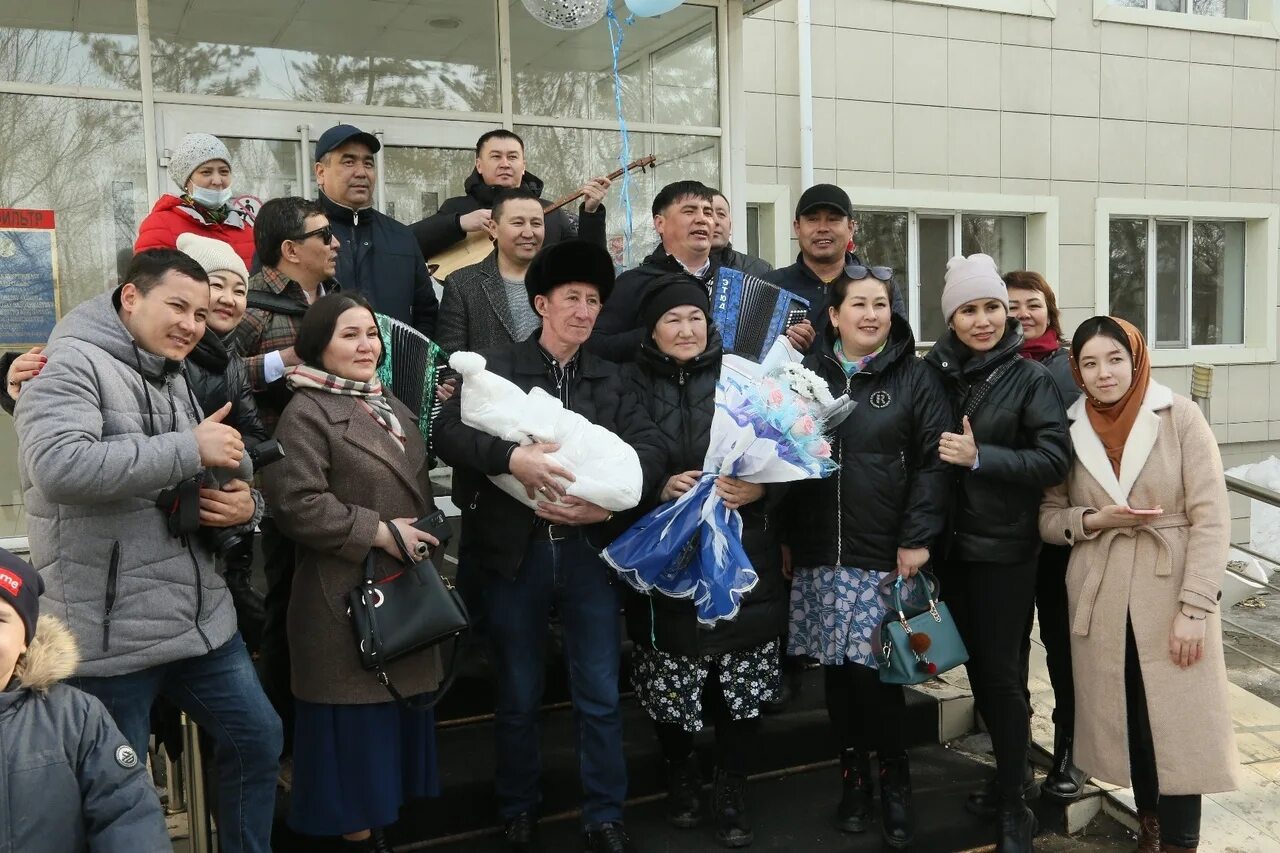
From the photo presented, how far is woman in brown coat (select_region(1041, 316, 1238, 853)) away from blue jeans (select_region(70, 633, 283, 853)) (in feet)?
8.56

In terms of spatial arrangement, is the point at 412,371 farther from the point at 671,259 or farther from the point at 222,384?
the point at 671,259

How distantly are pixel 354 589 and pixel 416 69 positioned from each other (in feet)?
13.0

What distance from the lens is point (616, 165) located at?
645 centimetres

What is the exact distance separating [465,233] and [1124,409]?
109 inches

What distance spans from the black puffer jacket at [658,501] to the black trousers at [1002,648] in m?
0.66

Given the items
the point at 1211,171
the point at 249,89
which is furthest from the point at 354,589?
the point at 1211,171

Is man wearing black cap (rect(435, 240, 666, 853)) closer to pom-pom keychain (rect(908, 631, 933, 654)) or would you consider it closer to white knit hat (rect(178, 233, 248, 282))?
white knit hat (rect(178, 233, 248, 282))

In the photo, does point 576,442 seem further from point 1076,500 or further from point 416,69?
point 416,69

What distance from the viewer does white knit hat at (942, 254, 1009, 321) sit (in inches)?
137

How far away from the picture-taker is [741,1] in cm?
627

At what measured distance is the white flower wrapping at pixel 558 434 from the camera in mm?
2994

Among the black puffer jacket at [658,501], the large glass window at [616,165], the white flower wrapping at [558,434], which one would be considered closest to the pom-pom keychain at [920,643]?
the black puffer jacket at [658,501]

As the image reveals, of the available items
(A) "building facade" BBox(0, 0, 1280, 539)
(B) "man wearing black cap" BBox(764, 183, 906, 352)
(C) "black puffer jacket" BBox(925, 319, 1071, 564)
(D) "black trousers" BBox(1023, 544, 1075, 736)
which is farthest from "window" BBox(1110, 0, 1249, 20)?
(C) "black puffer jacket" BBox(925, 319, 1071, 564)

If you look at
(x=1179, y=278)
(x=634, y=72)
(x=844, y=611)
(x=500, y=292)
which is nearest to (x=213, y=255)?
(x=500, y=292)
